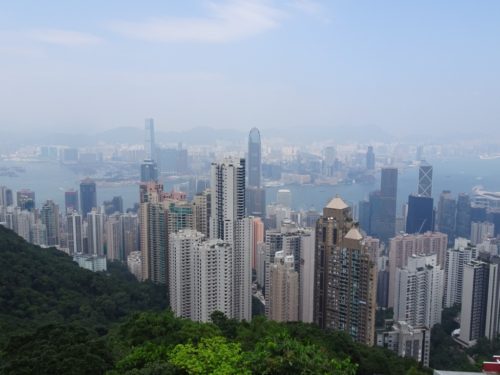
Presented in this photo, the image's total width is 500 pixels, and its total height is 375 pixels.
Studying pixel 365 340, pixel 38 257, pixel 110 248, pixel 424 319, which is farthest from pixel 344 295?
pixel 110 248

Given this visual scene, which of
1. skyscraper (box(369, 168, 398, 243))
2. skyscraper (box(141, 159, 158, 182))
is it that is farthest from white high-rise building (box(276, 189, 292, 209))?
skyscraper (box(141, 159, 158, 182))

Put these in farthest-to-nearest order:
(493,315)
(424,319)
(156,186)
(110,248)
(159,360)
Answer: (110,248) → (156,186) → (424,319) → (493,315) → (159,360)

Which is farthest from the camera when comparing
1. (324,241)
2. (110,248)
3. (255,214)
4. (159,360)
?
(255,214)

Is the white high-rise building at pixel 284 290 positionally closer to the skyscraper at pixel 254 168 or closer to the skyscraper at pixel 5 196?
the skyscraper at pixel 254 168

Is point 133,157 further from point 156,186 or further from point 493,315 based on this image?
point 493,315

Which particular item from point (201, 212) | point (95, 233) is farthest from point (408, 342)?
point (95, 233)

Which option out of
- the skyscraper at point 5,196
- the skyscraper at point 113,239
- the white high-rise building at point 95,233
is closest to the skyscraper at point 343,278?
the skyscraper at point 113,239
